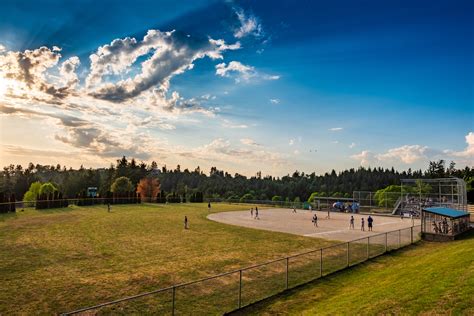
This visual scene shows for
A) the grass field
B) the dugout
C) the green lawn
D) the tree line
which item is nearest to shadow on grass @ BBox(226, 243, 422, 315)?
the green lawn

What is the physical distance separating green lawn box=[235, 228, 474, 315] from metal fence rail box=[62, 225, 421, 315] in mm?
810

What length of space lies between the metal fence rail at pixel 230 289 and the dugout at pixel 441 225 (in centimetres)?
1106

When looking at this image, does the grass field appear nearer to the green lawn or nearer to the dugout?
the green lawn

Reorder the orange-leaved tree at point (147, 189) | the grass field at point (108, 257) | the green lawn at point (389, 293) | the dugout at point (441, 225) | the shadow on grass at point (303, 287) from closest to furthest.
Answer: the green lawn at point (389, 293) → the shadow on grass at point (303, 287) → the grass field at point (108, 257) → the dugout at point (441, 225) → the orange-leaved tree at point (147, 189)

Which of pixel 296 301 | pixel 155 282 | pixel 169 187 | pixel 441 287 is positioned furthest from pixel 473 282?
pixel 169 187

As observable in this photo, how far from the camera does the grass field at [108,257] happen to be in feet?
49.9

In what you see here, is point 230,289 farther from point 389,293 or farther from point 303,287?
point 389,293

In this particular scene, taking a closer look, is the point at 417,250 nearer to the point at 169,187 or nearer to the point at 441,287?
the point at 441,287

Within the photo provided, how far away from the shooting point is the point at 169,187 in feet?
652

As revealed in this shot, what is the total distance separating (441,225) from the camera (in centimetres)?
3094

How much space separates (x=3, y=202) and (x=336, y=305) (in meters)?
57.0

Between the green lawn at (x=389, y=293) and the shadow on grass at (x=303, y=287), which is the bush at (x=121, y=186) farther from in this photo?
the green lawn at (x=389, y=293)

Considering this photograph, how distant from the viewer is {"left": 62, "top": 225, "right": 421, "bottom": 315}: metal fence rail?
1302cm

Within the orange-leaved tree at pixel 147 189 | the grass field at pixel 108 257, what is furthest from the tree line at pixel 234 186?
the grass field at pixel 108 257
